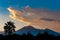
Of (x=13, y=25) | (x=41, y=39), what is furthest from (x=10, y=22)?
(x=41, y=39)

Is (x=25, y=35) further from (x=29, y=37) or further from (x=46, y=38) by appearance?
(x=46, y=38)

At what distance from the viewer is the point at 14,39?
143000mm

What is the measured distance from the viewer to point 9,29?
142 meters

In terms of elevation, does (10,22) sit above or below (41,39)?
above

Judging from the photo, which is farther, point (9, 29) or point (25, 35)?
point (25, 35)

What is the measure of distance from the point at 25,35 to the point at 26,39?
10.2 m

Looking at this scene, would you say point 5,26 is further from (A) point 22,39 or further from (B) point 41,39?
(B) point 41,39

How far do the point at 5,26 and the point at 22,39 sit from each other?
13.2 meters

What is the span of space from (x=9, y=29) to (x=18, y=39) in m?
8.78

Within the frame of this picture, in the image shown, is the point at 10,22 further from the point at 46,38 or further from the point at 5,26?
the point at 46,38

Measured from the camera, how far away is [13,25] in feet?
472

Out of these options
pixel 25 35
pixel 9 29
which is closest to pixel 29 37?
pixel 25 35

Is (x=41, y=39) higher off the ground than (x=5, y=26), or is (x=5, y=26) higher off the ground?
(x=5, y=26)

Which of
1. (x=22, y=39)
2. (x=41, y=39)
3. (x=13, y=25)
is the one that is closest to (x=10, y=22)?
(x=13, y=25)
